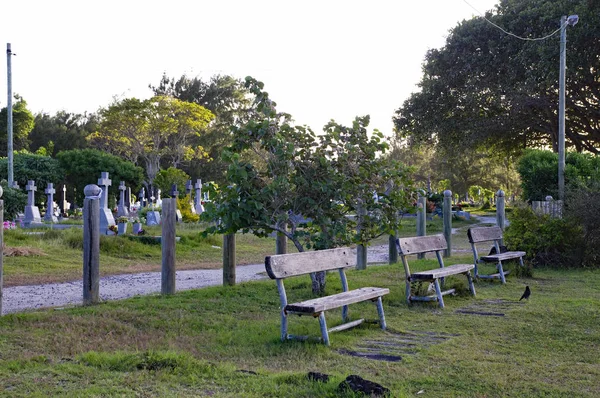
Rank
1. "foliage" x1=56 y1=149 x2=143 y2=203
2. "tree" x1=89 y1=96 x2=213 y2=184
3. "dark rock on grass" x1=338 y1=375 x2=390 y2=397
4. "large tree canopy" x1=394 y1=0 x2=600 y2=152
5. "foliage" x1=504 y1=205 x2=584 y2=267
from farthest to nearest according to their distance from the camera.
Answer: "tree" x1=89 y1=96 x2=213 y2=184 → "foliage" x1=56 y1=149 x2=143 y2=203 → "large tree canopy" x1=394 y1=0 x2=600 y2=152 → "foliage" x1=504 y1=205 x2=584 y2=267 → "dark rock on grass" x1=338 y1=375 x2=390 y2=397

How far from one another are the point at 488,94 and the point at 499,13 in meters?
4.16

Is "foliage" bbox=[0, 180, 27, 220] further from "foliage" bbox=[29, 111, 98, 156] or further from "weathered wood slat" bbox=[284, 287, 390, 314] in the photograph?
"foliage" bbox=[29, 111, 98, 156]

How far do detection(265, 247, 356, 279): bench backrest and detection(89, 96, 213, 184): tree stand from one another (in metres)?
40.2

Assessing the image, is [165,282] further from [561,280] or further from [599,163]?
[599,163]

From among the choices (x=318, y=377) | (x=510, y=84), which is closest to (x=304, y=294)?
(x=318, y=377)

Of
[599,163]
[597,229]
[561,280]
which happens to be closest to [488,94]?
[599,163]

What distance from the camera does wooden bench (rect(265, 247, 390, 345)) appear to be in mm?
6363

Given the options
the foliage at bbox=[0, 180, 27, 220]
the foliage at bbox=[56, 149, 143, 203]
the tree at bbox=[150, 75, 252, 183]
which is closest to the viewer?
the foliage at bbox=[0, 180, 27, 220]

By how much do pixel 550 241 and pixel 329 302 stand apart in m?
8.71

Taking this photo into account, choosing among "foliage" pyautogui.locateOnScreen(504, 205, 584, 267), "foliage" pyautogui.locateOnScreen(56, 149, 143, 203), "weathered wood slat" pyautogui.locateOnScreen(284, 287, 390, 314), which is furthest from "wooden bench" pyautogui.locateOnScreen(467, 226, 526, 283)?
"foliage" pyautogui.locateOnScreen(56, 149, 143, 203)

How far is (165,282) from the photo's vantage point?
29.7 ft

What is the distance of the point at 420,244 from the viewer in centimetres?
980

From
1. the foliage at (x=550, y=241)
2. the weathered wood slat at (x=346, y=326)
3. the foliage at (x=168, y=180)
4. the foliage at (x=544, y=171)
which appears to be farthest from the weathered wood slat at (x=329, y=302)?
the foliage at (x=168, y=180)

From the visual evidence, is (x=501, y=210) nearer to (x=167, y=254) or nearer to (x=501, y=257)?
(x=501, y=257)
